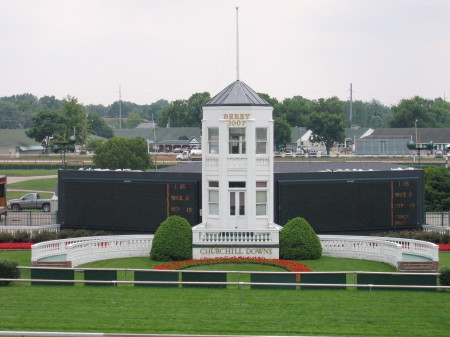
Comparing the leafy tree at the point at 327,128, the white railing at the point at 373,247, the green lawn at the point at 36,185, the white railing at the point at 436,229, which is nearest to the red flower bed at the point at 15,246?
the white railing at the point at 373,247

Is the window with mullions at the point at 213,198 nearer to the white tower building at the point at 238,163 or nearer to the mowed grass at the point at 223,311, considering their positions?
the white tower building at the point at 238,163

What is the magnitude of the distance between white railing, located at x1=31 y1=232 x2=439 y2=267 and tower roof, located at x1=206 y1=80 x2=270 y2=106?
5.44 meters

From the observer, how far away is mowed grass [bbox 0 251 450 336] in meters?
19.9

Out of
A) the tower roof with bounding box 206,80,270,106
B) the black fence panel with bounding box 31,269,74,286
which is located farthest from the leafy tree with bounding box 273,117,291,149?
the black fence panel with bounding box 31,269,74,286

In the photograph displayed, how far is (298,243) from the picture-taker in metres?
33.1

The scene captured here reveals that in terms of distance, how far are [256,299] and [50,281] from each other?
6.53 meters

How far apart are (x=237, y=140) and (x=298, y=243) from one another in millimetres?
A: 4984

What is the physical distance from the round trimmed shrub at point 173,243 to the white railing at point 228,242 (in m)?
0.42

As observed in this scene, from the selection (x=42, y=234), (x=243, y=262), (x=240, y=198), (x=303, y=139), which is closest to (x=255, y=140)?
(x=240, y=198)

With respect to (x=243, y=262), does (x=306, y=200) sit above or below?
above

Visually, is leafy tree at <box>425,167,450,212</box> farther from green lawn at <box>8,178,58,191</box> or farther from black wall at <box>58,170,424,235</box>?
green lawn at <box>8,178,58,191</box>

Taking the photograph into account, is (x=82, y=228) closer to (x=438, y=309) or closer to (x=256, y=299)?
(x=256, y=299)

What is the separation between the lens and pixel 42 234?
38.5 m

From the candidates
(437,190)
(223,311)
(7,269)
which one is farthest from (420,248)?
(437,190)
